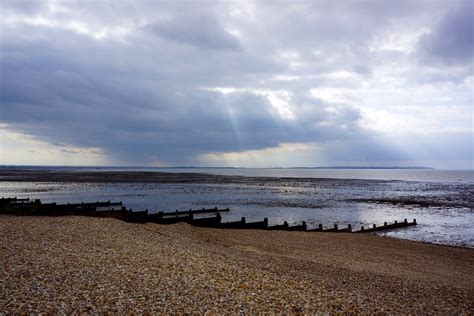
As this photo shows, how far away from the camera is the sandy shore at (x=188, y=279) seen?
7851 millimetres

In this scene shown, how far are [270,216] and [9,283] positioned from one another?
29953mm

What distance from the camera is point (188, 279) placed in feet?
31.0

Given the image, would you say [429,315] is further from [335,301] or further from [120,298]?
[120,298]

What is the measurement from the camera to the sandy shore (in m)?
7.85

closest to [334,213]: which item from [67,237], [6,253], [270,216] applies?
[270,216]

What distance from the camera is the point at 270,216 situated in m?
36.7

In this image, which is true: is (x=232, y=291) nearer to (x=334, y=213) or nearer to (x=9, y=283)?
(x=9, y=283)

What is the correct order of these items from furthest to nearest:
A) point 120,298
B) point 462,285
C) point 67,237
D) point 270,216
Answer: point 270,216 → point 67,237 → point 462,285 → point 120,298

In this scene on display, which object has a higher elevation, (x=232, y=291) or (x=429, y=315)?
(x=232, y=291)

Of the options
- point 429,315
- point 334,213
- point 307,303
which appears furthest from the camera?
point 334,213

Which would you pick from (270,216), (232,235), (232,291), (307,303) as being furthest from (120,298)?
(270,216)

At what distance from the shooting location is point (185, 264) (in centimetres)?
1102

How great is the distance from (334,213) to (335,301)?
32.2m

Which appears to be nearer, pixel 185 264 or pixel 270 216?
pixel 185 264
